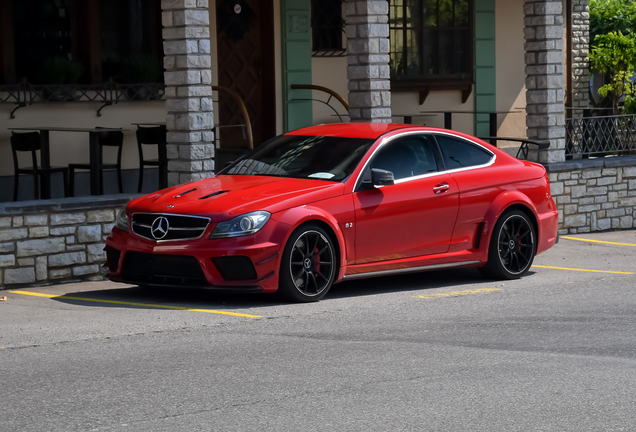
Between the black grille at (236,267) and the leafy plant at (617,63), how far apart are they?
13.8m

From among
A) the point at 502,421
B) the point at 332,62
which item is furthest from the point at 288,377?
the point at 332,62

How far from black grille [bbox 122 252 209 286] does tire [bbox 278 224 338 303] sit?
690 mm

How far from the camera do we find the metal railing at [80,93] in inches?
563

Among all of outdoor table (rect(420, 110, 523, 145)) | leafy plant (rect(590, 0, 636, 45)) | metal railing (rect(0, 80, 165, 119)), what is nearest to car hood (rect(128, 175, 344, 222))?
metal railing (rect(0, 80, 165, 119))

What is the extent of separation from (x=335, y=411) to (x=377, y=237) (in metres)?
4.07

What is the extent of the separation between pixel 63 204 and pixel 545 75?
7656 mm

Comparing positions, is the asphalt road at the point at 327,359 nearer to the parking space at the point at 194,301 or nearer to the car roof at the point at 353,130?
the parking space at the point at 194,301

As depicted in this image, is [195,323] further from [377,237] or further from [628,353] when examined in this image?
[628,353]

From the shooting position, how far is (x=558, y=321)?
8.34 meters

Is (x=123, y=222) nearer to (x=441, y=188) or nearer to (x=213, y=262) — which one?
(x=213, y=262)

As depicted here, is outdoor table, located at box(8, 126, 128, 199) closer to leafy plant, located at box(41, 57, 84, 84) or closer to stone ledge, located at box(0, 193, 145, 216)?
leafy plant, located at box(41, 57, 84, 84)

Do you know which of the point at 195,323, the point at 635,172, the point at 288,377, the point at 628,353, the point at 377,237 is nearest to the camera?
the point at 288,377

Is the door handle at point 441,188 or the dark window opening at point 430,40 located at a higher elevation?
the dark window opening at point 430,40

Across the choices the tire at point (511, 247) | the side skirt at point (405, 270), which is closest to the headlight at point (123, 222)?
the side skirt at point (405, 270)
